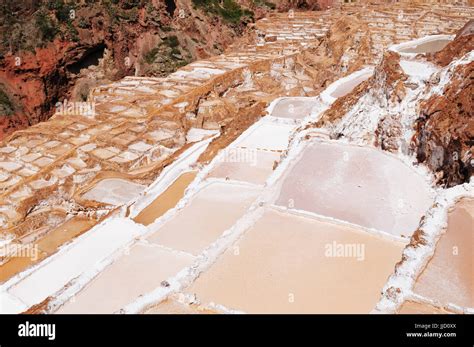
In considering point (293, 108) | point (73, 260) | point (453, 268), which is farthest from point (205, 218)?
point (293, 108)

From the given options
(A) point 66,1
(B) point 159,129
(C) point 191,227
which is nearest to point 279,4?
(A) point 66,1

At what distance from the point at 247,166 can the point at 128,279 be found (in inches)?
132

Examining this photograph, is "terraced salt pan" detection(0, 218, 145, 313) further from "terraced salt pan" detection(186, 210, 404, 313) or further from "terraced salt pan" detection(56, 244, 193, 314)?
"terraced salt pan" detection(186, 210, 404, 313)

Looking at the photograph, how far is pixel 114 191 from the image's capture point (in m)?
10.7

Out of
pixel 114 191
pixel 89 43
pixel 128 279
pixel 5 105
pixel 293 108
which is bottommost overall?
pixel 5 105

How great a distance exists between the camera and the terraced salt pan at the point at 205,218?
19.9 feet

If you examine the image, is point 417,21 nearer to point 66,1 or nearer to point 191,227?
point 191,227

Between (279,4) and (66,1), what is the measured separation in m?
14.9

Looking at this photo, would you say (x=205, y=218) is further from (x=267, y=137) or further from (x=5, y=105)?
(x=5, y=105)

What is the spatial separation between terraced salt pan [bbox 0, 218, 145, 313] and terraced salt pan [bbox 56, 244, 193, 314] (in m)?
0.74

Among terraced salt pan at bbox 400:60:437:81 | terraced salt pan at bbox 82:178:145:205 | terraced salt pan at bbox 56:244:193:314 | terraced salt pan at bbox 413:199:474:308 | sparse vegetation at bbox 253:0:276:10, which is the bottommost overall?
terraced salt pan at bbox 82:178:145:205

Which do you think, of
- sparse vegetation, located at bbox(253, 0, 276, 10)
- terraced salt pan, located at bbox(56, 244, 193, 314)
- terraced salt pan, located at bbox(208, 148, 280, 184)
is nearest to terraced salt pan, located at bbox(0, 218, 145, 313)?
terraced salt pan, located at bbox(56, 244, 193, 314)

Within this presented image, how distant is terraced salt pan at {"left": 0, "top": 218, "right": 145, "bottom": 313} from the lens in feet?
22.3
